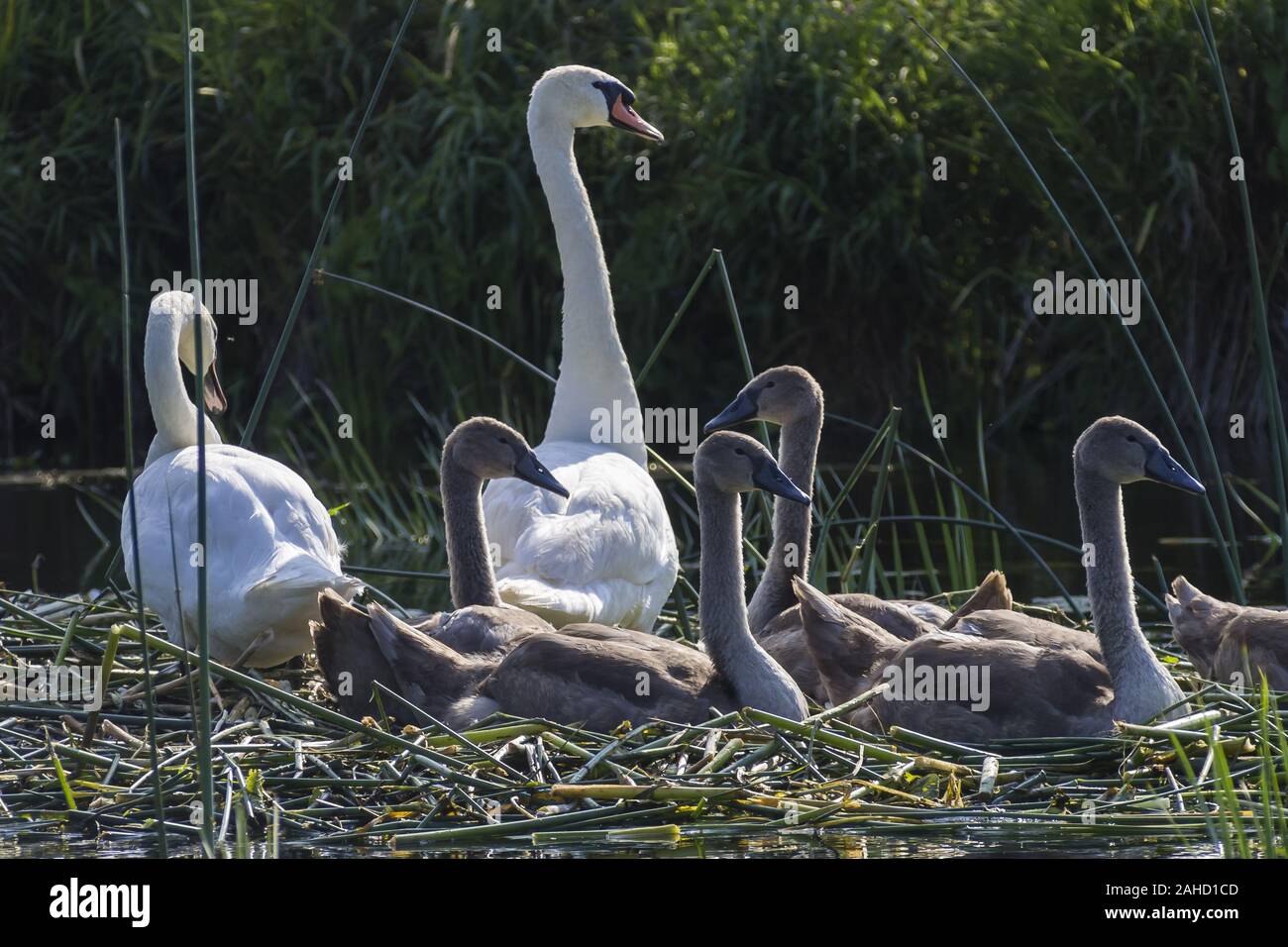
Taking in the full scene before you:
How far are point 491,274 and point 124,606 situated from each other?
336 inches

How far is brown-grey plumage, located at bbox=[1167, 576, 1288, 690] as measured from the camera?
6094 mm

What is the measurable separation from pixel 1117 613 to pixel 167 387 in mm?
3159

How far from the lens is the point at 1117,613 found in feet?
19.3

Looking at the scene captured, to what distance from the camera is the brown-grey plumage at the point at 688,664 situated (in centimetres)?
561

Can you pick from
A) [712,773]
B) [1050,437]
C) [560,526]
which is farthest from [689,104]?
[712,773]

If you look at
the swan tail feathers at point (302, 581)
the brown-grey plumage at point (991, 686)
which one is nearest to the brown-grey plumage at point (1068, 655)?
the brown-grey plumage at point (991, 686)

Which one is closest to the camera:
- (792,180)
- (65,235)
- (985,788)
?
(985,788)

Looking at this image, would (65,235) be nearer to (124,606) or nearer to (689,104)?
(689,104)

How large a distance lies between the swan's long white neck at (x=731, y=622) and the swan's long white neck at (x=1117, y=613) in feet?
2.84

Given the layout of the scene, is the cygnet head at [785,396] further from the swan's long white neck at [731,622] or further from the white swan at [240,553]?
the white swan at [240,553]

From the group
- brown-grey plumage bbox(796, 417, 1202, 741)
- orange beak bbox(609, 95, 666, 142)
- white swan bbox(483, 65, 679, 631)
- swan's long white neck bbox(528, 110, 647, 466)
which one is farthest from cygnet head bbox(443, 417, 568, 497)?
orange beak bbox(609, 95, 666, 142)

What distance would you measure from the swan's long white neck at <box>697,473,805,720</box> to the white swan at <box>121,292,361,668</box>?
3.32ft

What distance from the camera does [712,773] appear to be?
509 centimetres

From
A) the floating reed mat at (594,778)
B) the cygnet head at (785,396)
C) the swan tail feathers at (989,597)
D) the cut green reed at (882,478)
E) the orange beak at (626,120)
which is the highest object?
the orange beak at (626,120)
